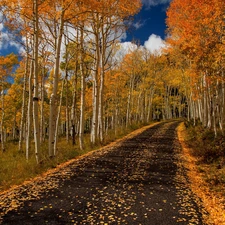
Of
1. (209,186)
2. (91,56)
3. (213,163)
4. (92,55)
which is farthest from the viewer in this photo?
(92,55)

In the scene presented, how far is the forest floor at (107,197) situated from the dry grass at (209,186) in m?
0.17

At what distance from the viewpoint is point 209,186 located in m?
7.62

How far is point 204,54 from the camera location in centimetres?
1184

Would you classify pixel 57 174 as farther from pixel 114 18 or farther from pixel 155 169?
pixel 114 18

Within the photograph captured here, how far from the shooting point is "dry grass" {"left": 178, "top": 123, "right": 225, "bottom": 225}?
5.53 m

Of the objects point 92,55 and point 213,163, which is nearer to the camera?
point 213,163

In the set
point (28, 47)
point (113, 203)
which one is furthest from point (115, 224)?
point (28, 47)

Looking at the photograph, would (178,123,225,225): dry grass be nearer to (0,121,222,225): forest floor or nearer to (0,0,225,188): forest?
(0,121,222,225): forest floor

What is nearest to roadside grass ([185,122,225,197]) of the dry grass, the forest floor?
the dry grass

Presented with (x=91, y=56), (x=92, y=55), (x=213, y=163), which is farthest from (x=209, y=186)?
(x=92, y=55)

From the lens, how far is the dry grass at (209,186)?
5.53m

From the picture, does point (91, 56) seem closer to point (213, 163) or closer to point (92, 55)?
point (92, 55)

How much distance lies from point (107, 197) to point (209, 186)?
3608 millimetres

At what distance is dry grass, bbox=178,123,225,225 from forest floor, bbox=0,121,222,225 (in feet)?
0.54
